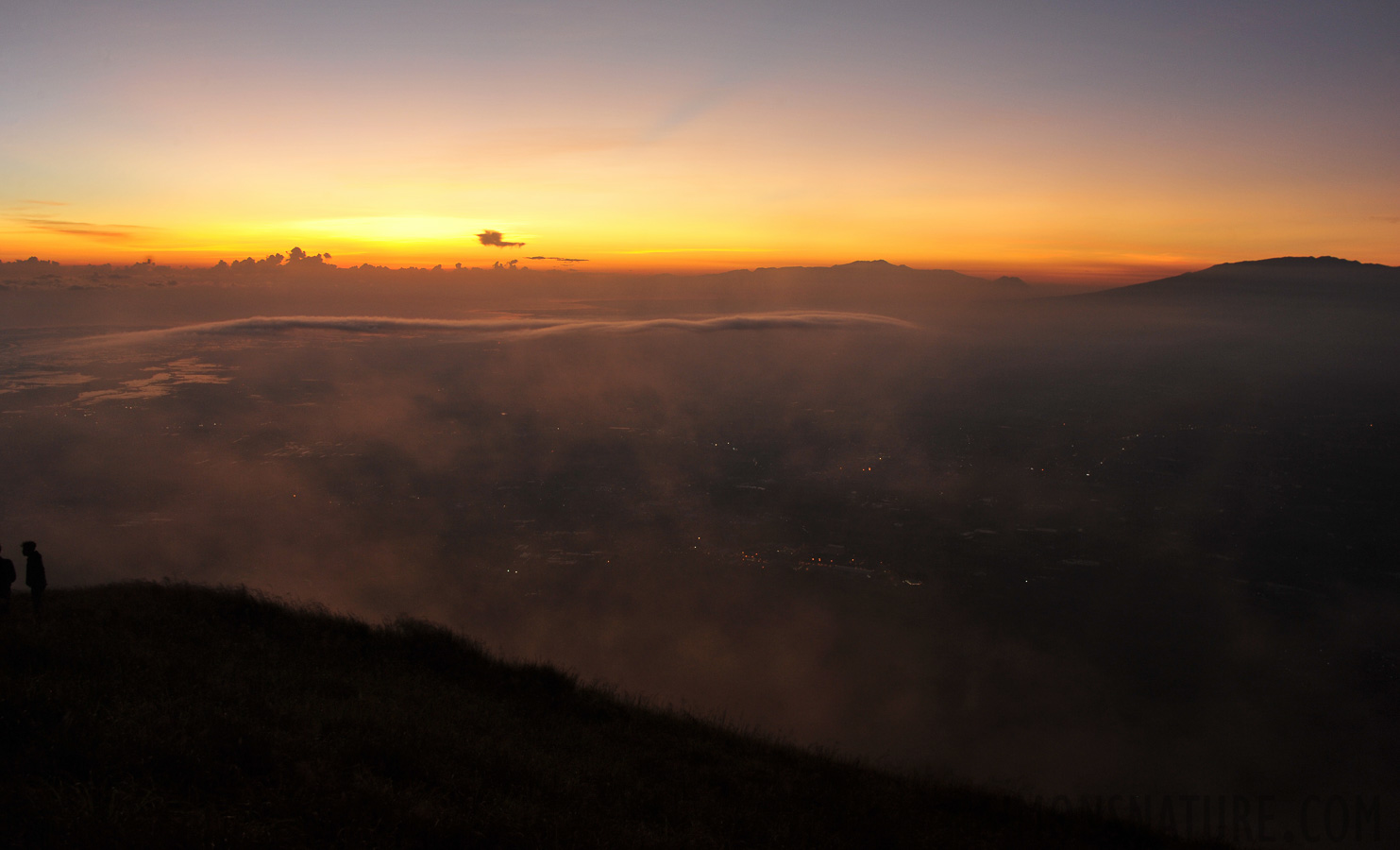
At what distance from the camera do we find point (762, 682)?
33.7 m

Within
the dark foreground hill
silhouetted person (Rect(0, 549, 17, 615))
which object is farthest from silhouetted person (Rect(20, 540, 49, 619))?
the dark foreground hill

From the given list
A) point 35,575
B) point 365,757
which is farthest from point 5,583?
point 365,757

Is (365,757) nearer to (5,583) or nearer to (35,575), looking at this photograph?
(5,583)

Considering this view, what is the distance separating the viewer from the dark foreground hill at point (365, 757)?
5828 mm

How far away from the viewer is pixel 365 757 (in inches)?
299

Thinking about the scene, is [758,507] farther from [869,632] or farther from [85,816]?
[85,816]

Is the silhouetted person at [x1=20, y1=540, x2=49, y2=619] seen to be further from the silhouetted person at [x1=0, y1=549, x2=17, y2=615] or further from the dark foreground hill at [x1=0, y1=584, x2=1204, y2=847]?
the dark foreground hill at [x1=0, y1=584, x2=1204, y2=847]

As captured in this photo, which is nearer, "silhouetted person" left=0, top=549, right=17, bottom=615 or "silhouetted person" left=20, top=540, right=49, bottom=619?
"silhouetted person" left=0, top=549, right=17, bottom=615

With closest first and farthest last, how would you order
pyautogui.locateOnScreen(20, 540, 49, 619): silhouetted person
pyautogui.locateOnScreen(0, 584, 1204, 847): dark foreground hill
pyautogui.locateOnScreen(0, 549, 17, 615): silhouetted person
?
pyautogui.locateOnScreen(0, 584, 1204, 847): dark foreground hill, pyautogui.locateOnScreen(0, 549, 17, 615): silhouetted person, pyautogui.locateOnScreen(20, 540, 49, 619): silhouetted person

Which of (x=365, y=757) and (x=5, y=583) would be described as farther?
(x=5, y=583)

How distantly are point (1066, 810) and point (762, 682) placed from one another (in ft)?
76.4

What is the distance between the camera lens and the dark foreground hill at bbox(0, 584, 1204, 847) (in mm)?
5828

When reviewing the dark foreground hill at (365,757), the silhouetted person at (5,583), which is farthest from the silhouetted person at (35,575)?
the dark foreground hill at (365,757)

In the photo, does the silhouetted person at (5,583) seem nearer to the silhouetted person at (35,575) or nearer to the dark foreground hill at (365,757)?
the silhouetted person at (35,575)
